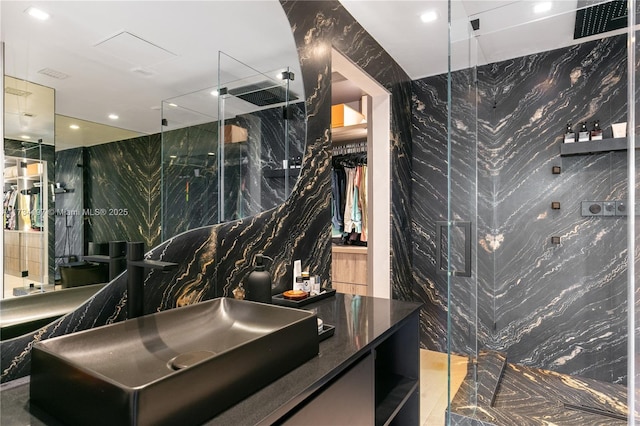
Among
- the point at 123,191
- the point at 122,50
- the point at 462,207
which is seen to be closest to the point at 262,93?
the point at 122,50

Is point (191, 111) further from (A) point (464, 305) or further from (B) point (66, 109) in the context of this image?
(A) point (464, 305)

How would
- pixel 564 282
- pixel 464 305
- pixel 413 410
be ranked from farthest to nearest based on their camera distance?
pixel 564 282 < pixel 464 305 < pixel 413 410

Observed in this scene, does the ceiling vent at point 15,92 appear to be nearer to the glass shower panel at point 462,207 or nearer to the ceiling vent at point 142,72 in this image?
the ceiling vent at point 142,72

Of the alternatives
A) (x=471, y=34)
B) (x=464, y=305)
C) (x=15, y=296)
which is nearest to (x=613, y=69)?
(x=471, y=34)

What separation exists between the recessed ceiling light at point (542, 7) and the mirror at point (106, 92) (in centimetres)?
246

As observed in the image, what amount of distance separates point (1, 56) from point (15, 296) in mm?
582

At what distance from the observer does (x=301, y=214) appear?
199 centimetres

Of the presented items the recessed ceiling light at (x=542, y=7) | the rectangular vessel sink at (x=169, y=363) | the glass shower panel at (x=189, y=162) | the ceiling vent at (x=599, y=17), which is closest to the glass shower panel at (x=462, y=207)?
the recessed ceiling light at (x=542, y=7)

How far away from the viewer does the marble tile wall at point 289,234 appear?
1.08 m

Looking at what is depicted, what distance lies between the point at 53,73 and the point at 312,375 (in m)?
1.07

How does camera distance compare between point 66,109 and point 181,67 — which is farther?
point 181,67

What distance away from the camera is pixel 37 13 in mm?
895

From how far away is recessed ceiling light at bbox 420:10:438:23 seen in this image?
8.11ft

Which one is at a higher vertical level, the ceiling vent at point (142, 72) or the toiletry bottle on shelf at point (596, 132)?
the toiletry bottle on shelf at point (596, 132)
